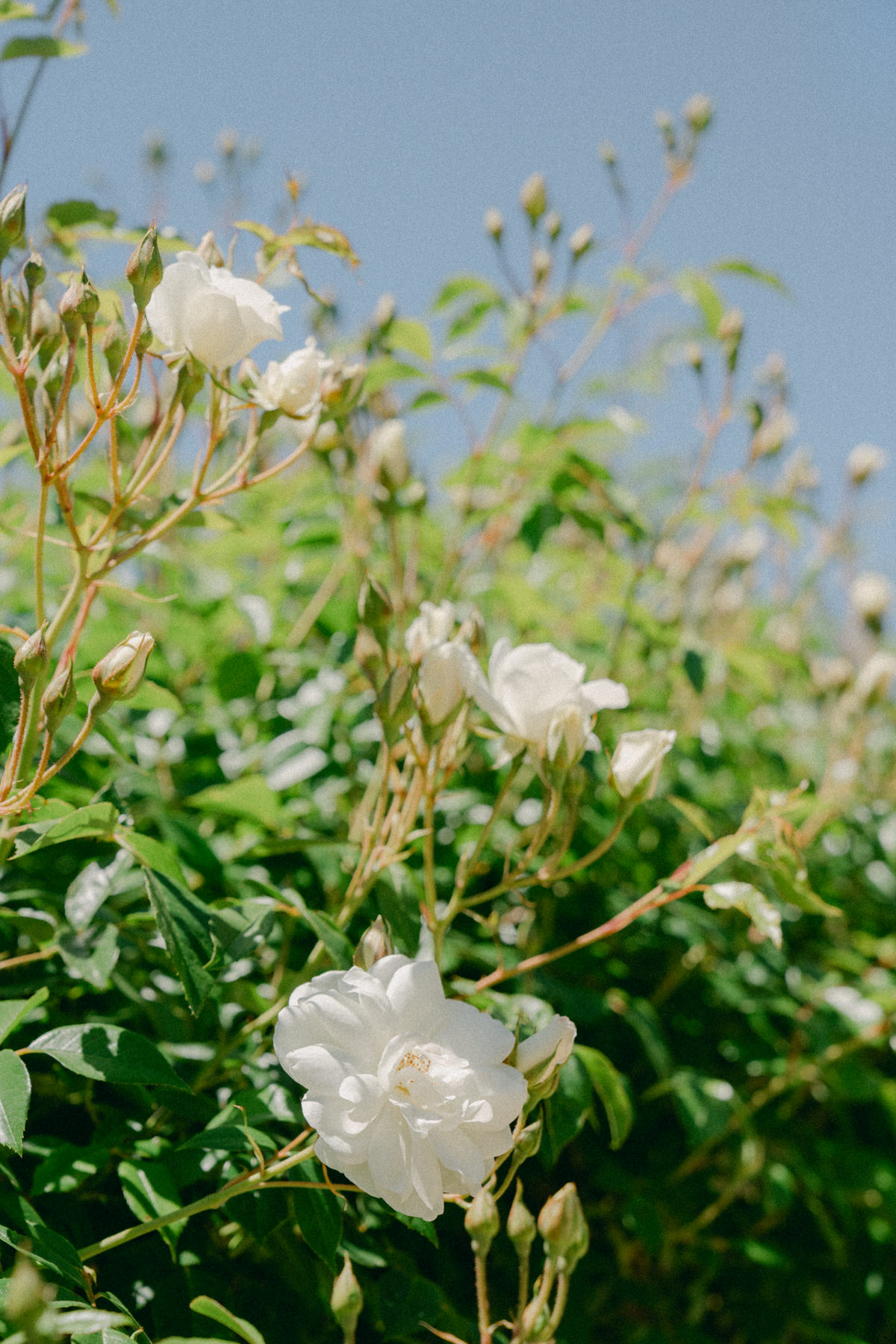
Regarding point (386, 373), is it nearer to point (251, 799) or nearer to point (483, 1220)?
point (251, 799)

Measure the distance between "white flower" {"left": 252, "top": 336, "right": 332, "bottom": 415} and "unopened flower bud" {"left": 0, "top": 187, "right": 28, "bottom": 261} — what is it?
0.19m

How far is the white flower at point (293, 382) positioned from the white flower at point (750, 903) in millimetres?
495

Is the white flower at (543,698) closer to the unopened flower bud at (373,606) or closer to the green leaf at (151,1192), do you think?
the unopened flower bud at (373,606)

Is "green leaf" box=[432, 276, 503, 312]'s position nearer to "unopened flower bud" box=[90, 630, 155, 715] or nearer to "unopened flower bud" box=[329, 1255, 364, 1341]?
"unopened flower bud" box=[90, 630, 155, 715]

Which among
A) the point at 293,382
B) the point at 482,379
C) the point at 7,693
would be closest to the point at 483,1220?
the point at 7,693

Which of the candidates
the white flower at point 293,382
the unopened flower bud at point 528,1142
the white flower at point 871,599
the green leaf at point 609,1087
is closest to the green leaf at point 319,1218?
the unopened flower bud at point 528,1142

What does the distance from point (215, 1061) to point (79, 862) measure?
10.0 inches

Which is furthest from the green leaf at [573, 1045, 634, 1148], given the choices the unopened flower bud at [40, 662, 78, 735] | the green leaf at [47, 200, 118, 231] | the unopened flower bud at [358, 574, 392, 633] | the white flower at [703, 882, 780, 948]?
the green leaf at [47, 200, 118, 231]

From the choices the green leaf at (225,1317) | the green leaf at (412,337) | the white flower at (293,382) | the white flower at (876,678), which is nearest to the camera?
the green leaf at (225,1317)

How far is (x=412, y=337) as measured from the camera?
4.08ft

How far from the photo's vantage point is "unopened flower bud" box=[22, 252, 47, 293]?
652 millimetres

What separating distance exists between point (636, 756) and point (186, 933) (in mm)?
361

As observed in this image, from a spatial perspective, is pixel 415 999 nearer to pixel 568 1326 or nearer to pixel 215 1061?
pixel 215 1061

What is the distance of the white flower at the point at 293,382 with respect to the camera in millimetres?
755
